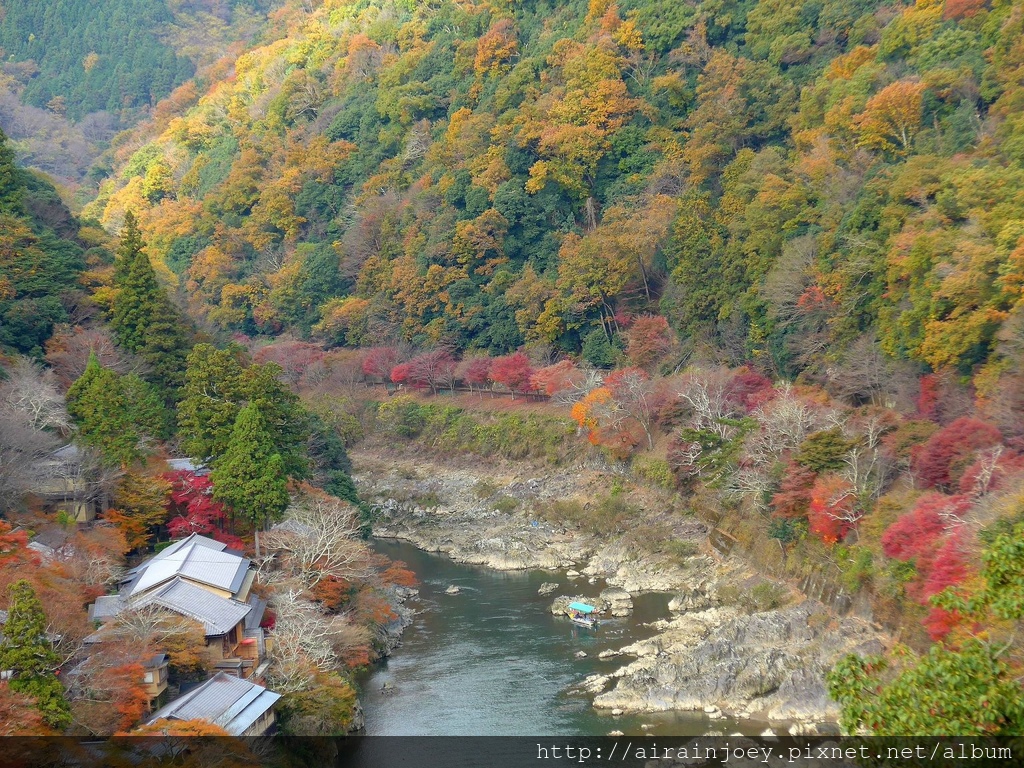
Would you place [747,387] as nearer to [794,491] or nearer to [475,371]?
[794,491]

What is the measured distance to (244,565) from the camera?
750 inches

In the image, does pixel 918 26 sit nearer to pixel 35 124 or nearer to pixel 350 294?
pixel 350 294

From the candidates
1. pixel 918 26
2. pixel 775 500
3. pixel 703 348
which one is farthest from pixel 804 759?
pixel 918 26

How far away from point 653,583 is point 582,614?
2.90 meters

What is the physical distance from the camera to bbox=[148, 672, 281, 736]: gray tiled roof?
15.0 metres

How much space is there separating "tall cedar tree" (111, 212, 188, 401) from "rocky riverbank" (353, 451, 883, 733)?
942 cm

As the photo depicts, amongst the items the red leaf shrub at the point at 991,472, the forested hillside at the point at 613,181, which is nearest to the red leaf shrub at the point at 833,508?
the red leaf shrub at the point at 991,472

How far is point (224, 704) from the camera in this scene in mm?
15570

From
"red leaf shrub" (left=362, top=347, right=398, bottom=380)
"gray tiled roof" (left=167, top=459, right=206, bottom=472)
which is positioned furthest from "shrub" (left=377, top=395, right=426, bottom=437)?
"gray tiled roof" (left=167, top=459, right=206, bottom=472)

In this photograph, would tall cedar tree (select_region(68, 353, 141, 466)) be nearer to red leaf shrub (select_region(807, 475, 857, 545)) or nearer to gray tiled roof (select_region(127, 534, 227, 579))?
gray tiled roof (select_region(127, 534, 227, 579))

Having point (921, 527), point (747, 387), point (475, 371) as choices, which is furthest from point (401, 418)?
point (921, 527)

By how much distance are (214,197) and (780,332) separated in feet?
113

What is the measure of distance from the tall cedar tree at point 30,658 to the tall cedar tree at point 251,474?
7.58m

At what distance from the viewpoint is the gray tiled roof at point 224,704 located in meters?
15.0
